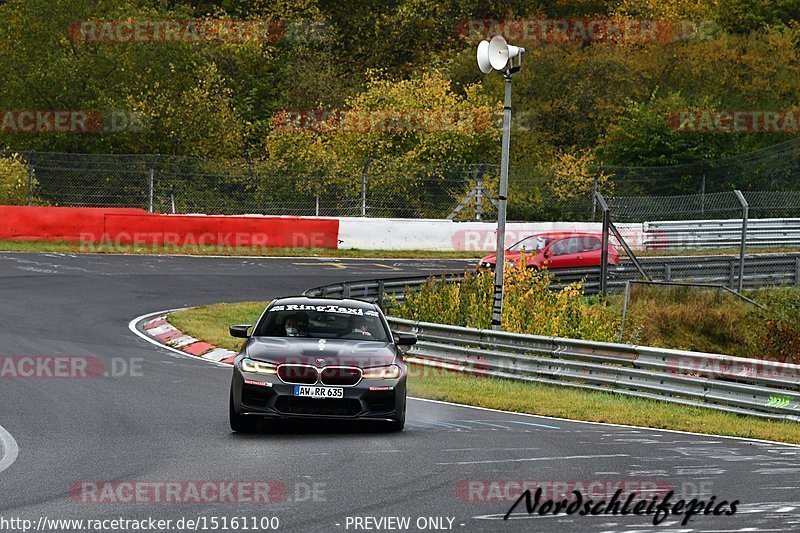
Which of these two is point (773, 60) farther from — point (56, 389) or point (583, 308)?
point (56, 389)

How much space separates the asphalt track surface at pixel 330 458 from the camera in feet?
28.0

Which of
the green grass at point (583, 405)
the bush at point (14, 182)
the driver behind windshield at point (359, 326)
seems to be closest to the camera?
the driver behind windshield at point (359, 326)

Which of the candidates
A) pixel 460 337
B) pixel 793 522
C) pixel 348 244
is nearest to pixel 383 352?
pixel 793 522

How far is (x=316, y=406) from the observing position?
12367mm

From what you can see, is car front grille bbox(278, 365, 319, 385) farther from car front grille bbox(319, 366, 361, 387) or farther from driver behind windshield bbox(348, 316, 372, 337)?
driver behind windshield bbox(348, 316, 372, 337)

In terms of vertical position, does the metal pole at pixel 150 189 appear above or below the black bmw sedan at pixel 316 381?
above

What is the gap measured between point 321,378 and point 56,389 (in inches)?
192

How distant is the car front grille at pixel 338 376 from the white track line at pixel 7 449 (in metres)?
3.01

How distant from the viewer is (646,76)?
53906mm

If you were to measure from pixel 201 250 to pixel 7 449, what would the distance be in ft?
81.5

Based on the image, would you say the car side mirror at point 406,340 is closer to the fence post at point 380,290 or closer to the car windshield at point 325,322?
the car windshield at point 325,322

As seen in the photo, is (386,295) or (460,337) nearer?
(460,337)

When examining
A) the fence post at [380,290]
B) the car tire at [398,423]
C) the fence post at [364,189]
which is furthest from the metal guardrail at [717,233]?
the car tire at [398,423]

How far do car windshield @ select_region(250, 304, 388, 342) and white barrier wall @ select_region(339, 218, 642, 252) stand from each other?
23.8 m
